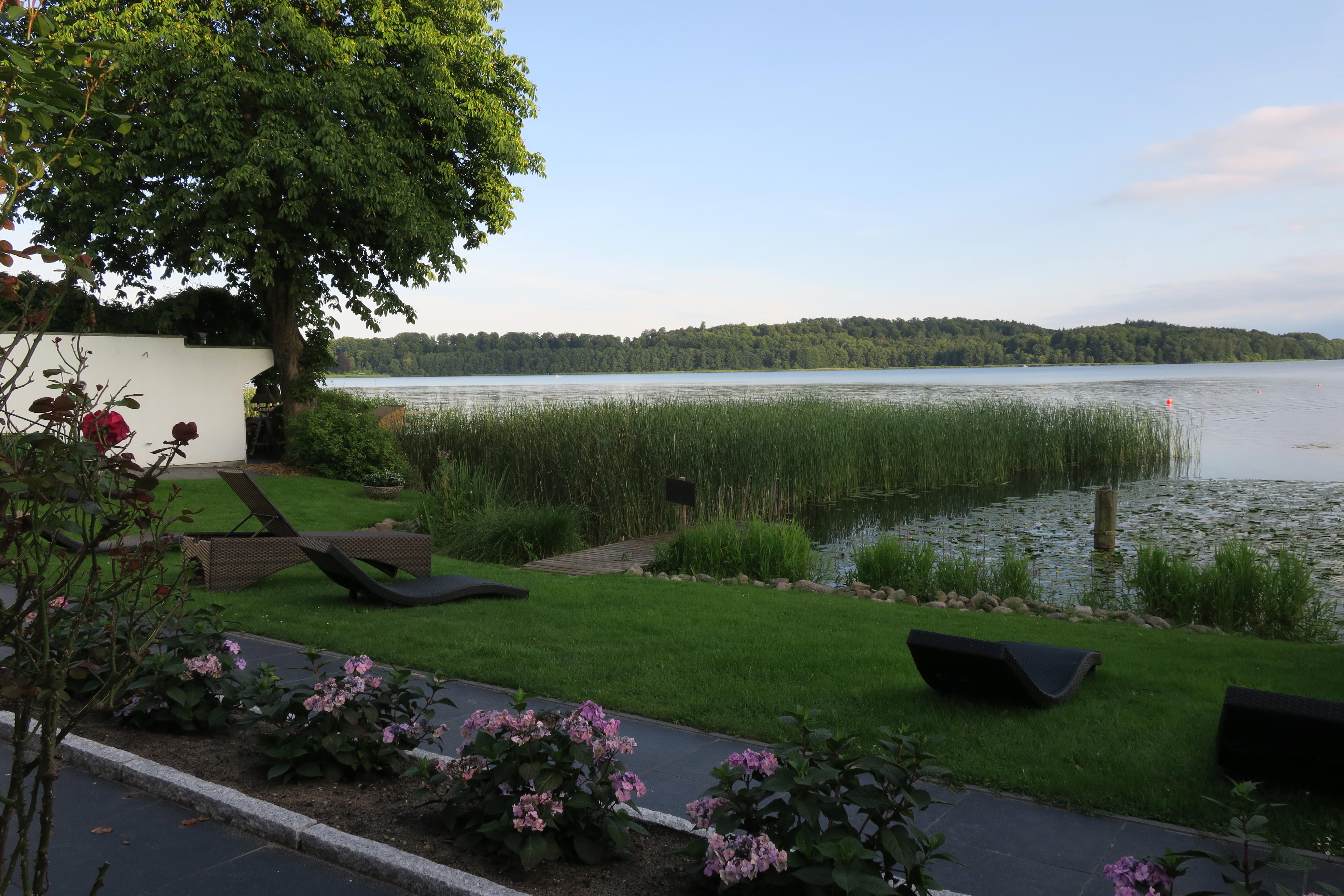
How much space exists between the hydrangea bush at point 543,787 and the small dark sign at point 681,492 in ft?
18.9

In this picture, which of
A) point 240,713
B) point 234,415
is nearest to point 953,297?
point 234,415

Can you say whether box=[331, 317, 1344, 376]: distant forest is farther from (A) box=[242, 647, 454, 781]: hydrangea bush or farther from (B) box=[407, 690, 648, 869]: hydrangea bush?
(B) box=[407, 690, 648, 869]: hydrangea bush

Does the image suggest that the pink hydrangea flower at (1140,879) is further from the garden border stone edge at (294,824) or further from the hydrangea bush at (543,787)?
the hydrangea bush at (543,787)

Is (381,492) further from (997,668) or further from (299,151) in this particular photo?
(997,668)

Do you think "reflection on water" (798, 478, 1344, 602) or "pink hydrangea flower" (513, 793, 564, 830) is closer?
"pink hydrangea flower" (513, 793, 564, 830)

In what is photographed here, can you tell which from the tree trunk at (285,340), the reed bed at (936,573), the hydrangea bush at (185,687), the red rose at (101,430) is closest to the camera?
the red rose at (101,430)

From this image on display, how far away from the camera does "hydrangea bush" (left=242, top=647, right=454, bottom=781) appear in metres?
2.63

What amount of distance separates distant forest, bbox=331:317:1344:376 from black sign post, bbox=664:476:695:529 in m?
60.1

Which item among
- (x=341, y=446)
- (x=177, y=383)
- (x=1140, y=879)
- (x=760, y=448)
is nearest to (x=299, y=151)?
(x=341, y=446)

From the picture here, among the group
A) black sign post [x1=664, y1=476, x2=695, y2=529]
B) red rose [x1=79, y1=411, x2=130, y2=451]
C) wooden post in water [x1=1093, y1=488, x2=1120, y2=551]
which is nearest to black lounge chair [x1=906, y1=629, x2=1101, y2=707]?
red rose [x1=79, y1=411, x2=130, y2=451]

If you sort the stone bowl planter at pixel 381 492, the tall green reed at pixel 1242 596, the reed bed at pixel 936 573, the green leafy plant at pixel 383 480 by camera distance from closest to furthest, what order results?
the tall green reed at pixel 1242 596 → the reed bed at pixel 936 573 → the stone bowl planter at pixel 381 492 → the green leafy plant at pixel 383 480

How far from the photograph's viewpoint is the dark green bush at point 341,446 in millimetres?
13602

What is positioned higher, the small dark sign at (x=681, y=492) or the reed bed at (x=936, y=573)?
the small dark sign at (x=681, y=492)

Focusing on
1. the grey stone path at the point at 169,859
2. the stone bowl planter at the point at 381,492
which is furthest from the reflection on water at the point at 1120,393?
the grey stone path at the point at 169,859
